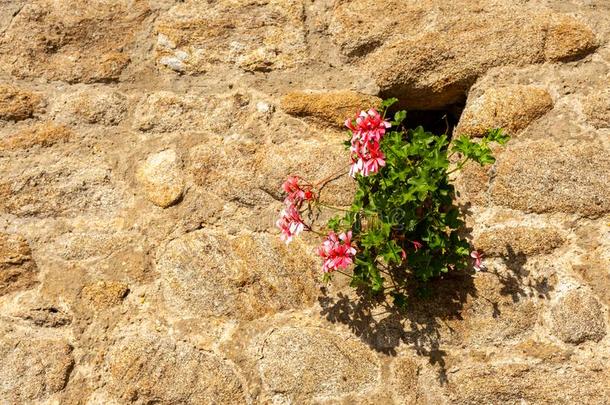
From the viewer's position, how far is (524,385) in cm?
163

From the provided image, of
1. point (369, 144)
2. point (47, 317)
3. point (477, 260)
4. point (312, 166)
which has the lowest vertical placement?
point (47, 317)

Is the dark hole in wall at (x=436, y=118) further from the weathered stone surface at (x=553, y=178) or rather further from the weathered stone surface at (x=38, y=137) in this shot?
the weathered stone surface at (x=38, y=137)

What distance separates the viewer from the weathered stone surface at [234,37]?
1.99 meters

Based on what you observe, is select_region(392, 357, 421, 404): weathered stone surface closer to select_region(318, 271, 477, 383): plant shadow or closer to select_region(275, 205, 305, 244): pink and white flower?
select_region(318, 271, 477, 383): plant shadow

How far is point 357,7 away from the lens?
1.97m

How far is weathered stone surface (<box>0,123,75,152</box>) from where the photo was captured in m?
1.93

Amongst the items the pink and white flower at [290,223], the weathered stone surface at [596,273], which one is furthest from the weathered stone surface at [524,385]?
the pink and white flower at [290,223]

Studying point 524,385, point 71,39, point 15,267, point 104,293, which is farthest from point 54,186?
point 524,385

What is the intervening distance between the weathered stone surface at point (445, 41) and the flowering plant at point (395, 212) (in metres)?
0.31

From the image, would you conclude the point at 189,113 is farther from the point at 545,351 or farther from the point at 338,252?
the point at 545,351

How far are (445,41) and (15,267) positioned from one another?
1.57 m

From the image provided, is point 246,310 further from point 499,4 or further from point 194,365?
point 499,4

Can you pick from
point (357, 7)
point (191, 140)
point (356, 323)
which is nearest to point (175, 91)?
point (191, 140)

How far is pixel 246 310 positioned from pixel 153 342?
0.98ft
